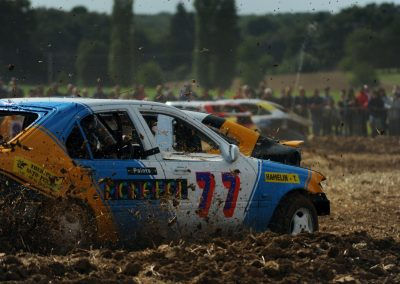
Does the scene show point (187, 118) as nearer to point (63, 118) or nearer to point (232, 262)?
point (63, 118)

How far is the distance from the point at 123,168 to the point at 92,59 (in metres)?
25.8

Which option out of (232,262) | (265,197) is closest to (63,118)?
(232,262)

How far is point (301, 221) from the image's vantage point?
10.2 meters

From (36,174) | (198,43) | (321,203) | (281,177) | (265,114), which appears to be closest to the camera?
(36,174)

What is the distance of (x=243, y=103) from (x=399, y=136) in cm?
620

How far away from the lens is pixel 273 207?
993 centimetres

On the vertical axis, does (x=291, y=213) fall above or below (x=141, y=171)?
below

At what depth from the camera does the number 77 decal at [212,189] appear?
9312 millimetres

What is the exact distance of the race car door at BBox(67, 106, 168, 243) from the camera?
28.4 feet

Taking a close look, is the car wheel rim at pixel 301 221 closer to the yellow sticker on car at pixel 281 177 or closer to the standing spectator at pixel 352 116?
the yellow sticker on car at pixel 281 177

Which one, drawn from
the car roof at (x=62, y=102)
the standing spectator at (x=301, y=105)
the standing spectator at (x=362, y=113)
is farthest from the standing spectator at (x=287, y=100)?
the car roof at (x=62, y=102)

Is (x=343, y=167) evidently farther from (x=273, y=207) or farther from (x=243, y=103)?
(x=273, y=207)

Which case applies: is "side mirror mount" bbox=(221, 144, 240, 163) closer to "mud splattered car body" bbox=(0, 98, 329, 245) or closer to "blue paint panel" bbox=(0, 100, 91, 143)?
"mud splattered car body" bbox=(0, 98, 329, 245)

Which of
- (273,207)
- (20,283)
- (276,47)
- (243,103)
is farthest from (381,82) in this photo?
(20,283)
